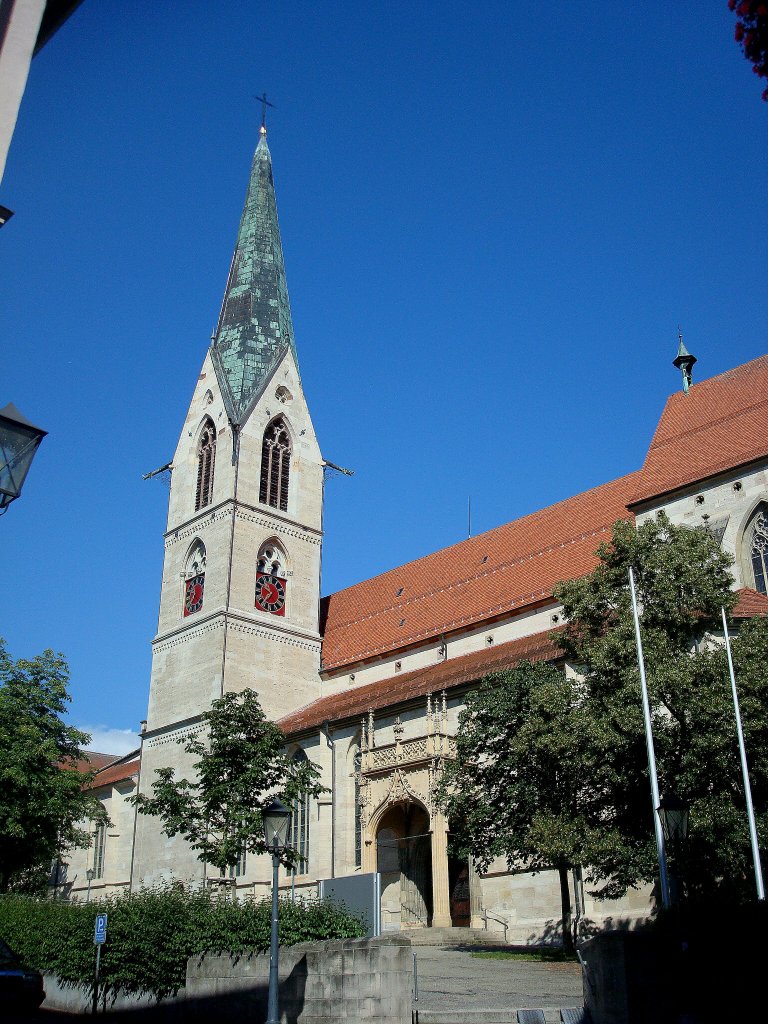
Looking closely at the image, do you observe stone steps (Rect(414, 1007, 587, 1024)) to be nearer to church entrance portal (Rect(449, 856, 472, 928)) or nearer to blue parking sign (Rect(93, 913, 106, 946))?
blue parking sign (Rect(93, 913, 106, 946))

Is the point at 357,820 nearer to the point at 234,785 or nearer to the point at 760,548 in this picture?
the point at 234,785

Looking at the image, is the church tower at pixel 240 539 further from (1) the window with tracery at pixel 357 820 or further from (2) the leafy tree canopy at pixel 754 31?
(2) the leafy tree canopy at pixel 754 31

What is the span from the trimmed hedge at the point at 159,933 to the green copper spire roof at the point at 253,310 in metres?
25.2

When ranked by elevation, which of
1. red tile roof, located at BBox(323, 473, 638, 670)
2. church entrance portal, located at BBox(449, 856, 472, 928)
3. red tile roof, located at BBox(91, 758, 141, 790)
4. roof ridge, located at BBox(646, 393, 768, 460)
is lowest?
church entrance portal, located at BBox(449, 856, 472, 928)

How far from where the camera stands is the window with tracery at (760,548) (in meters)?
26.0

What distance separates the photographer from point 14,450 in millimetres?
6637

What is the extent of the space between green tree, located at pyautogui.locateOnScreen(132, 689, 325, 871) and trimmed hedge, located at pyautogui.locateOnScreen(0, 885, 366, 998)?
288 cm

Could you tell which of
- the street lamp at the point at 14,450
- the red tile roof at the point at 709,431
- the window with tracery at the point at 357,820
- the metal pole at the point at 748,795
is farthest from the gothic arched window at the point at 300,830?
the street lamp at the point at 14,450

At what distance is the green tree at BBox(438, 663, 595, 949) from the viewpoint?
19.1m

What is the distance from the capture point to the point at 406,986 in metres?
12.6

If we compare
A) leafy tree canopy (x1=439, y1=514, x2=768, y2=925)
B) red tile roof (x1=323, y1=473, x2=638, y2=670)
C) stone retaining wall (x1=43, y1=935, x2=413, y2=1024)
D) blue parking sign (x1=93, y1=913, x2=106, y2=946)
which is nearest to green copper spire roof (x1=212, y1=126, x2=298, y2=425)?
red tile roof (x1=323, y1=473, x2=638, y2=670)

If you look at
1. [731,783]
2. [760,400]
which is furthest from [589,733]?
[760,400]

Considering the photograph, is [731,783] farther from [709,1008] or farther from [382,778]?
[382,778]

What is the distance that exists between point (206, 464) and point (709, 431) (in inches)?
829
